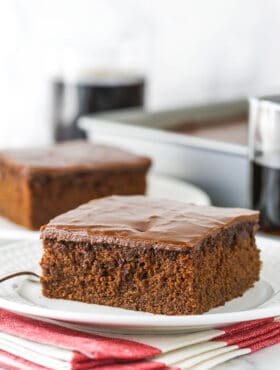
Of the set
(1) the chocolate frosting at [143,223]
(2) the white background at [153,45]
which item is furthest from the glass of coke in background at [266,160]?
(2) the white background at [153,45]

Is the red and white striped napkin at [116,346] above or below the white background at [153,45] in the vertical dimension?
below

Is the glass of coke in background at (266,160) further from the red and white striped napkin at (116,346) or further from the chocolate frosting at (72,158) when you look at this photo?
the red and white striped napkin at (116,346)

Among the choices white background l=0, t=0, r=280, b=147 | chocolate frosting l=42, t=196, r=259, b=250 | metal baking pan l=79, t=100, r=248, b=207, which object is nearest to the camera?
chocolate frosting l=42, t=196, r=259, b=250

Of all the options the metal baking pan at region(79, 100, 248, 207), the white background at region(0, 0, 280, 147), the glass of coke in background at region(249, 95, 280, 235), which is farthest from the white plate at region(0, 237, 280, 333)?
the white background at region(0, 0, 280, 147)

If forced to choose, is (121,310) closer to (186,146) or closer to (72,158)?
(72,158)

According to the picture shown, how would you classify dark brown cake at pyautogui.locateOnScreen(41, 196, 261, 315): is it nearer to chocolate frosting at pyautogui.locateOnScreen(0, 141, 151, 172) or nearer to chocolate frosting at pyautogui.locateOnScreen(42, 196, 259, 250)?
chocolate frosting at pyautogui.locateOnScreen(42, 196, 259, 250)

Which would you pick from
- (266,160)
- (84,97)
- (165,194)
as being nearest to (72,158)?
(165,194)
